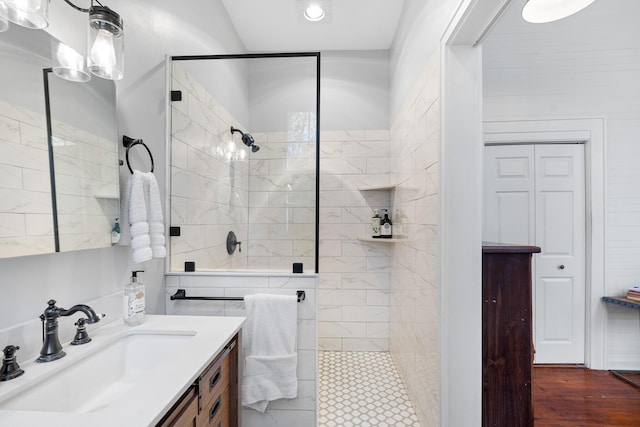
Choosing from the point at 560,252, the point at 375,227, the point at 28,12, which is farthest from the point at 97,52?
the point at 560,252

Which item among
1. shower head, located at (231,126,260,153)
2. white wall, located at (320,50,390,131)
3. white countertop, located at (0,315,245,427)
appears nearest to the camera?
white countertop, located at (0,315,245,427)

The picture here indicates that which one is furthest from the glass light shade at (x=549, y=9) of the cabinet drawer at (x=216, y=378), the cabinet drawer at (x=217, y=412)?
the cabinet drawer at (x=217, y=412)

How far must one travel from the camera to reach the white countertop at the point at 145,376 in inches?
25.4

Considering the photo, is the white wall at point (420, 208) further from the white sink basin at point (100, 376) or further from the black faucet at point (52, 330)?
the black faucet at point (52, 330)

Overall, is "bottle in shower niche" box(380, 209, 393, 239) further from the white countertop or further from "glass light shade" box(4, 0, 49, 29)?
"glass light shade" box(4, 0, 49, 29)

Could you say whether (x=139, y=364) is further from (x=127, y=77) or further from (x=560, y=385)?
(x=560, y=385)

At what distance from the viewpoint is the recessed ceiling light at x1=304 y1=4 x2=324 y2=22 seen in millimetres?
2273

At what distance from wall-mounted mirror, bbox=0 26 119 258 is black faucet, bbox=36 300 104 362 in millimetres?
196

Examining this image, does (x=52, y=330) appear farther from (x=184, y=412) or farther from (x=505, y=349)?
(x=505, y=349)

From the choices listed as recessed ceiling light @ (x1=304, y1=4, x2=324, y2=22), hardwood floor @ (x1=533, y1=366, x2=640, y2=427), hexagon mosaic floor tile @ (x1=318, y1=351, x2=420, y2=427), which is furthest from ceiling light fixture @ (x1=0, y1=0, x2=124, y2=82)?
hardwood floor @ (x1=533, y1=366, x2=640, y2=427)

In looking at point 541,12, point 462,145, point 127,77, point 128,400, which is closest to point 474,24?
point 462,145

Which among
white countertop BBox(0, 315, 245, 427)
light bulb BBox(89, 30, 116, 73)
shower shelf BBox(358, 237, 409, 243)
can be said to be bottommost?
white countertop BBox(0, 315, 245, 427)

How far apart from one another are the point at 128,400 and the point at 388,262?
237 cm

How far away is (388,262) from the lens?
278 centimetres
